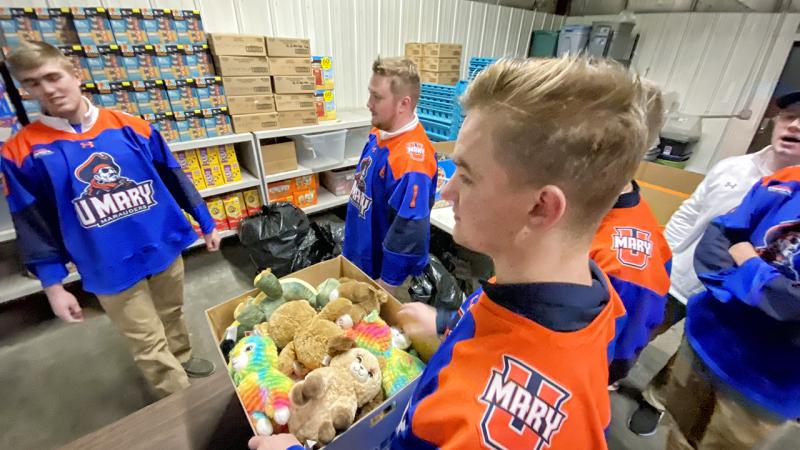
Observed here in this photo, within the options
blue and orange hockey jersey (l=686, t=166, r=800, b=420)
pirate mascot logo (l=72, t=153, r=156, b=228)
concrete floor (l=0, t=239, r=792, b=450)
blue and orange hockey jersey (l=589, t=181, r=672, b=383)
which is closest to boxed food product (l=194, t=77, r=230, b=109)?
pirate mascot logo (l=72, t=153, r=156, b=228)

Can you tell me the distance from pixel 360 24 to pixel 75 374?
3.43 meters

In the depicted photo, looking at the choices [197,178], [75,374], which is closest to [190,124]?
[197,178]

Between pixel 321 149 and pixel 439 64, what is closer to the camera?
pixel 321 149

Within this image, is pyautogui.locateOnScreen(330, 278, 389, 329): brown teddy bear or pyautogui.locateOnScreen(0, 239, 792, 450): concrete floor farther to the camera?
pyautogui.locateOnScreen(0, 239, 792, 450): concrete floor

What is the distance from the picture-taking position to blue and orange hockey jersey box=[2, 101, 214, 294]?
117 cm

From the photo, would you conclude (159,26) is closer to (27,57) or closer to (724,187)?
(27,57)

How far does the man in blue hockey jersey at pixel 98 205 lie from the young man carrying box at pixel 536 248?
1.40 m

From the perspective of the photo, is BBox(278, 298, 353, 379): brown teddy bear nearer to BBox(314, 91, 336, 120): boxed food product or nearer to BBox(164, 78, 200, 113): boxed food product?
BBox(164, 78, 200, 113): boxed food product

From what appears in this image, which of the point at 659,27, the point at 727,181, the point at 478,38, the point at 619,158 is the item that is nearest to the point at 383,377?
the point at 619,158

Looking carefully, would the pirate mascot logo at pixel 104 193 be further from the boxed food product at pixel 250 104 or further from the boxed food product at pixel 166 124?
the boxed food product at pixel 250 104

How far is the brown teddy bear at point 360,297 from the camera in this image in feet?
3.38

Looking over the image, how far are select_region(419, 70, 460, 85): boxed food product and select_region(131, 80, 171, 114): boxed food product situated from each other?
7.83 feet

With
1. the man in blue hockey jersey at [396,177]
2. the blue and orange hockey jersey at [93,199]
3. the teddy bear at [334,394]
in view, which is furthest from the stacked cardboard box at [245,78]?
the teddy bear at [334,394]

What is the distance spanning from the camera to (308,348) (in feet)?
2.99
